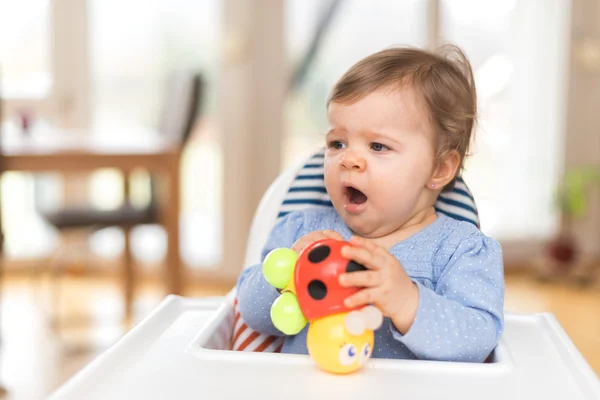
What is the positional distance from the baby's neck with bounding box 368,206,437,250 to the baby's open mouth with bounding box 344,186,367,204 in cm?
9

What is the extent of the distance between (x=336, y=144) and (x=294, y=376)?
37cm

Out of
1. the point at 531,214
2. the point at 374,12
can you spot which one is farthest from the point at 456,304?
the point at 531,214

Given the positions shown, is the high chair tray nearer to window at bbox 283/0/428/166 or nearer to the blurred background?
the blurred background

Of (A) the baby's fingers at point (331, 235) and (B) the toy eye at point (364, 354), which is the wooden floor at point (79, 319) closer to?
(A) the baby's fingers at point (331, 235)

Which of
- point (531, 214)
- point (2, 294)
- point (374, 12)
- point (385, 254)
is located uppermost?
point (374, 12)

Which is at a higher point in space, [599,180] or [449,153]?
[449,153]

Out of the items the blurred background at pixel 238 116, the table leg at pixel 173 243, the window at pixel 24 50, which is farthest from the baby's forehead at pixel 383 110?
the window at pixel 24 50

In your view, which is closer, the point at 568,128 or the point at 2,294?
the point at 2,294

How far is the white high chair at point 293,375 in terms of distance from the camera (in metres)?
0.77

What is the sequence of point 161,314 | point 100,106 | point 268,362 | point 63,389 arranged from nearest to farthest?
point 63,389
point 268,362
point 161,314
point 100,106

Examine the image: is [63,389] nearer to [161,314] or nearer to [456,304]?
[161,314]

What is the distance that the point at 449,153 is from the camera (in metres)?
1.09

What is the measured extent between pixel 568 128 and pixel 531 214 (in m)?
0.48

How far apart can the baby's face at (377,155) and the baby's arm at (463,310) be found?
12cm
